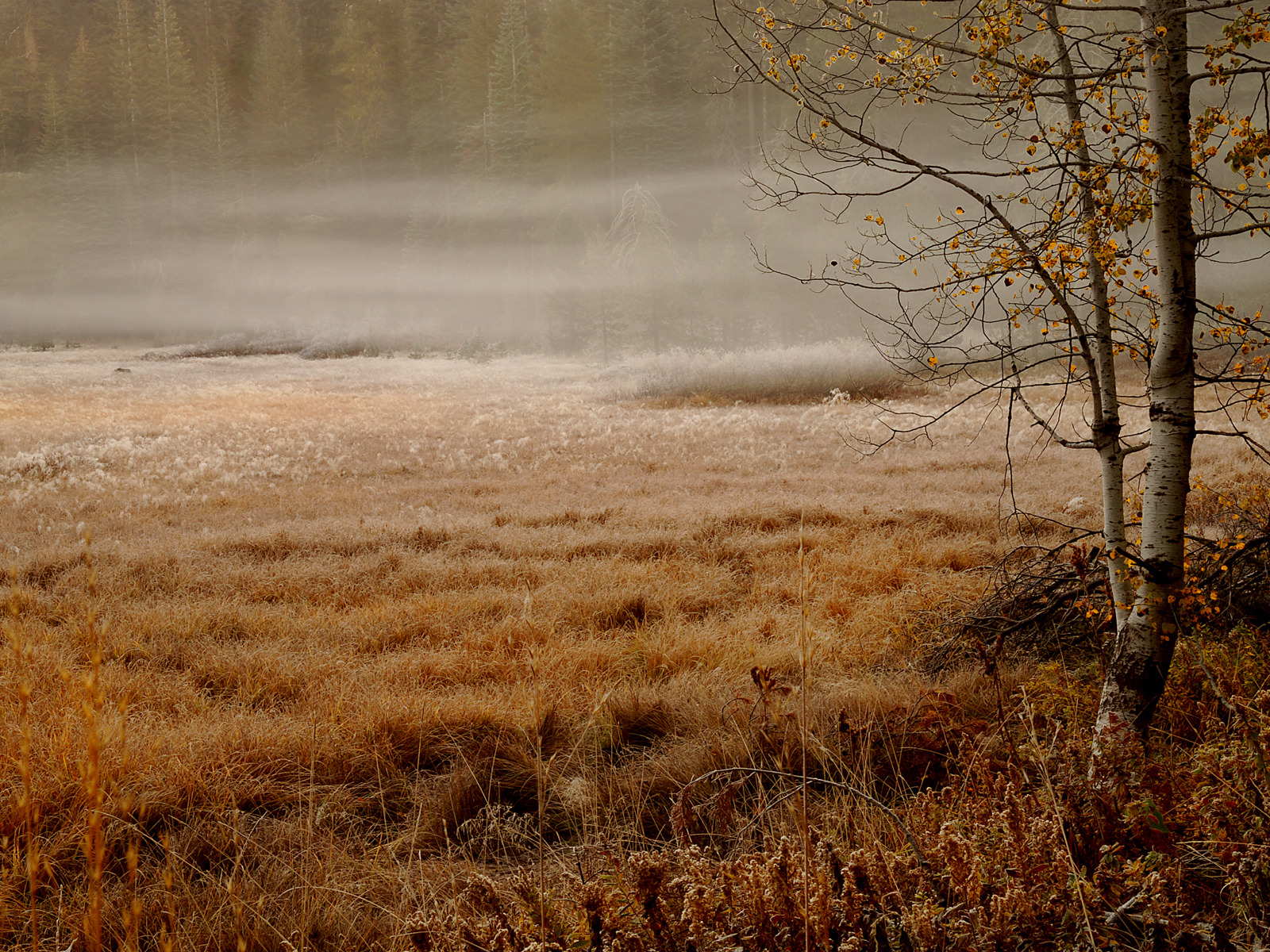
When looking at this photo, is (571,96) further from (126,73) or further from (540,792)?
(540,792)

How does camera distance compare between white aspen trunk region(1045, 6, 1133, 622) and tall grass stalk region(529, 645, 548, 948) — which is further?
white aspen trunk region(1045, 6, 1133, 622)

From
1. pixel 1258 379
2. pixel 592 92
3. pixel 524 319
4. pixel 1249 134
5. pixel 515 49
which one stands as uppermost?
pixel 515 49

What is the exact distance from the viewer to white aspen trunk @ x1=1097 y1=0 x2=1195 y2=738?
115 inches

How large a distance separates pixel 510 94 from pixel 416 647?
167ft

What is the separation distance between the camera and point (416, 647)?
493 centimetres

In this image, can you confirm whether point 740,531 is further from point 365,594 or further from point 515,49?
point 515,49

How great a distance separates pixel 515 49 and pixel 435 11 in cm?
1128

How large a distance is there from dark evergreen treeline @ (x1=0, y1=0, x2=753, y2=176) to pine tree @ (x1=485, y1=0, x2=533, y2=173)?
106mm

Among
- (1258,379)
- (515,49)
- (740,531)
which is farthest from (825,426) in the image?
(515,49)

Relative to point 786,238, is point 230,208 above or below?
above

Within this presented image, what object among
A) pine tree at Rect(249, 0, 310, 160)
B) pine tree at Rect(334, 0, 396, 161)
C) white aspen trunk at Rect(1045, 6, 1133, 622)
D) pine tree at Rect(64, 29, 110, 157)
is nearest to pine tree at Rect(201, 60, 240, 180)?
pine tree at Rect(249, 0, 310, 160)

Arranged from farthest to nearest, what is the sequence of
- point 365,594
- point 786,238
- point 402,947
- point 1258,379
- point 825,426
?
1. point 786,238
2. point 825,426
3. point 365,594
4. point 1258,379
5. point 402,947

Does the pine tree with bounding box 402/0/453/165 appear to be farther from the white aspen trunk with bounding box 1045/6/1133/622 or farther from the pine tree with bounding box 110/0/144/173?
the white aspen trunk with bounding box 1045/6/1133/622

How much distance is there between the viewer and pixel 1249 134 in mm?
2703
